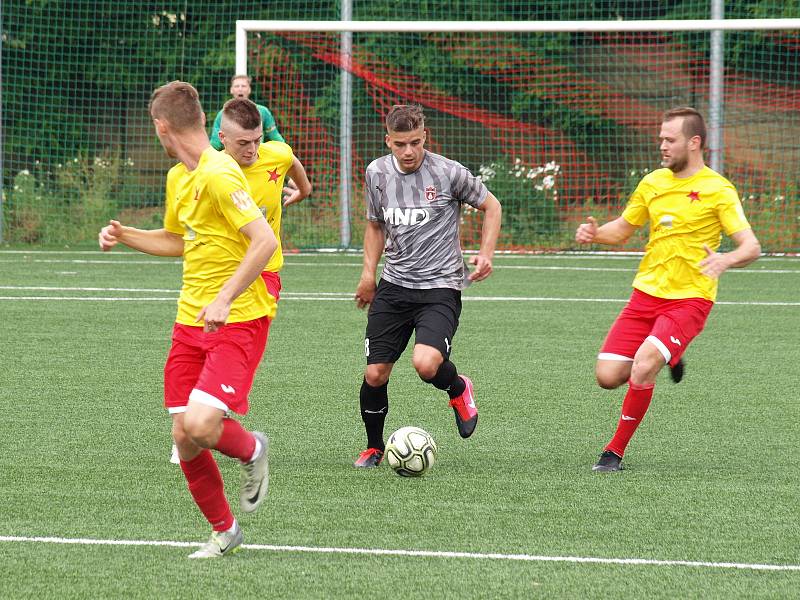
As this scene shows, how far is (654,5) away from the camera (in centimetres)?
2400

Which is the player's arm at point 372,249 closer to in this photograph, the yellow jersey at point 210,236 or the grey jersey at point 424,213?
the grey jersey at point 424,213

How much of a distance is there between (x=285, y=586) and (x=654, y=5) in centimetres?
2117

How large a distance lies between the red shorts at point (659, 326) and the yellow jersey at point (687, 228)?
0.15ft

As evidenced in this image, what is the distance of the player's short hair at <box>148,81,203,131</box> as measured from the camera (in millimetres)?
4754

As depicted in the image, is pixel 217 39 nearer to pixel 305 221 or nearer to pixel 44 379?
pixel 305 221

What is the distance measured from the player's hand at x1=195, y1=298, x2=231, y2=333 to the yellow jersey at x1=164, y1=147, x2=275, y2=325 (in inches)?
12.6

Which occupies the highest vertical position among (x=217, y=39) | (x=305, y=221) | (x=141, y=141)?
(x=217, y=39)

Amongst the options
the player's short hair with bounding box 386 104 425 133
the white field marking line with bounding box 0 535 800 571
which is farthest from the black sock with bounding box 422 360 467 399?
the white field marking line with bounding box 0 535 800 571

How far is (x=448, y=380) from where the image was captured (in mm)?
6664

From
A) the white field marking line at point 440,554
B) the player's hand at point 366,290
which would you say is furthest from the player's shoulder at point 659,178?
the white field marking line at point 440,554

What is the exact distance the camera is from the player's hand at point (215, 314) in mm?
4531

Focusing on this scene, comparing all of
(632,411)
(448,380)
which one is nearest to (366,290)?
(448,380)

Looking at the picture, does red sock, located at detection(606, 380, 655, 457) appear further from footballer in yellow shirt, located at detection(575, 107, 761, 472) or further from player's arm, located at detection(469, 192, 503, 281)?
player's arm, located at detection(469, 192, 503, 281)

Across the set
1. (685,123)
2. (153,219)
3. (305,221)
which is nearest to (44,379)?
(685,123)
